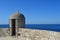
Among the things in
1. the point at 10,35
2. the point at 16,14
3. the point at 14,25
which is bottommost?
the point at 10,35

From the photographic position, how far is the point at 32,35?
9203 mm

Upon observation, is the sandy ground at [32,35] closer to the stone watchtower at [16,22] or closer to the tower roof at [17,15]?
the stone watchtower at [16,22]

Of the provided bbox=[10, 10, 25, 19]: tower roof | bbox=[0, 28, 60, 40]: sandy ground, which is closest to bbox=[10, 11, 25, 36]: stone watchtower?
bbox=[10, 10, 25, 19]: tower roof

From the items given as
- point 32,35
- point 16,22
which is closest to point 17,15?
point 16,22

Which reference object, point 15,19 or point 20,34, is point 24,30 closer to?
point 20,34

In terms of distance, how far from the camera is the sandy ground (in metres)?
7.24

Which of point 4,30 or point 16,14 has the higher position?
point 16,14

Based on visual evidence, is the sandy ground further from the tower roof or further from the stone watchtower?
the tower roof

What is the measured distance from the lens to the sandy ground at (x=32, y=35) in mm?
7240

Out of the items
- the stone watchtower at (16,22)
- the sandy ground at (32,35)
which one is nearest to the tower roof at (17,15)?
the stone watchtower at (16,22)

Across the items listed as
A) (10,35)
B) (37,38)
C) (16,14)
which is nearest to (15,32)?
(10,35)

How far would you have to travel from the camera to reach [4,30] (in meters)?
12.0

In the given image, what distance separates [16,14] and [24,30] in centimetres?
194

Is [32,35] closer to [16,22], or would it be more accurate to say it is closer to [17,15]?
[16,22]
